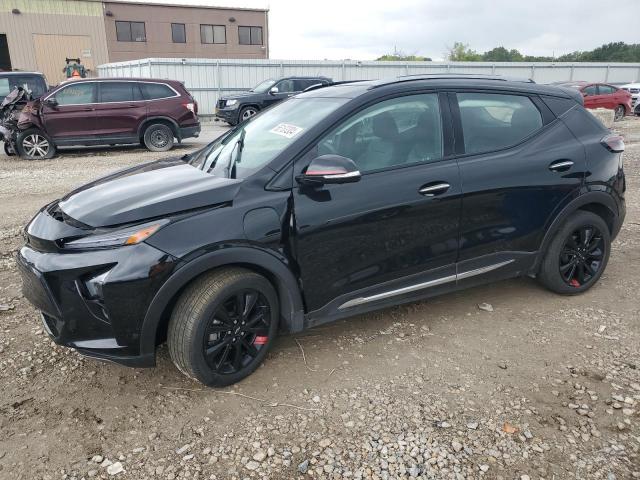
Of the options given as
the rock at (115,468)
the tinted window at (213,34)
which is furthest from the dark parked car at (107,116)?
the tinted window at (213,34)

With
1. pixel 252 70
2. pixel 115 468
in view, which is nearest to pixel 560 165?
pixel 115 468

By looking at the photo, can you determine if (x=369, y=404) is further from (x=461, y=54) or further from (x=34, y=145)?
(x=461, y=54)

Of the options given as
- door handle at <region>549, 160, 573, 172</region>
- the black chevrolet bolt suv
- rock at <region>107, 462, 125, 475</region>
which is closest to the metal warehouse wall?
the black chevrolet bolt suv

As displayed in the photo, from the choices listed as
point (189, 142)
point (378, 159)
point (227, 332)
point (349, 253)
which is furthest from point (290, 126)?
point (189, 142)

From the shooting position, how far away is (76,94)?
37.4 ft

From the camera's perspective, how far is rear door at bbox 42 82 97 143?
11.1 m

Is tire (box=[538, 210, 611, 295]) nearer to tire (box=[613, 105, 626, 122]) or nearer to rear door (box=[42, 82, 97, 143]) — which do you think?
rear door (box=[42, 82, 97, 143])

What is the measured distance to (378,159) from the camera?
325 cm

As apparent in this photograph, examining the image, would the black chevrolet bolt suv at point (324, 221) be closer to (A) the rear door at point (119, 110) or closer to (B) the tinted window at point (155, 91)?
(A) the rear door at point (119, 110)

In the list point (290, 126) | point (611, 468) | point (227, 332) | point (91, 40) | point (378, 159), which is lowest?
point (611, 468)

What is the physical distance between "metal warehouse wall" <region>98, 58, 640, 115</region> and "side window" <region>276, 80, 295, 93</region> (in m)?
5.80

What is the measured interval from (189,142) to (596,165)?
12475 mm

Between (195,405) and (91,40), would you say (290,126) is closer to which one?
(195,405)

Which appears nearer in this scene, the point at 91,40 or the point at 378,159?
the point at 378,159
